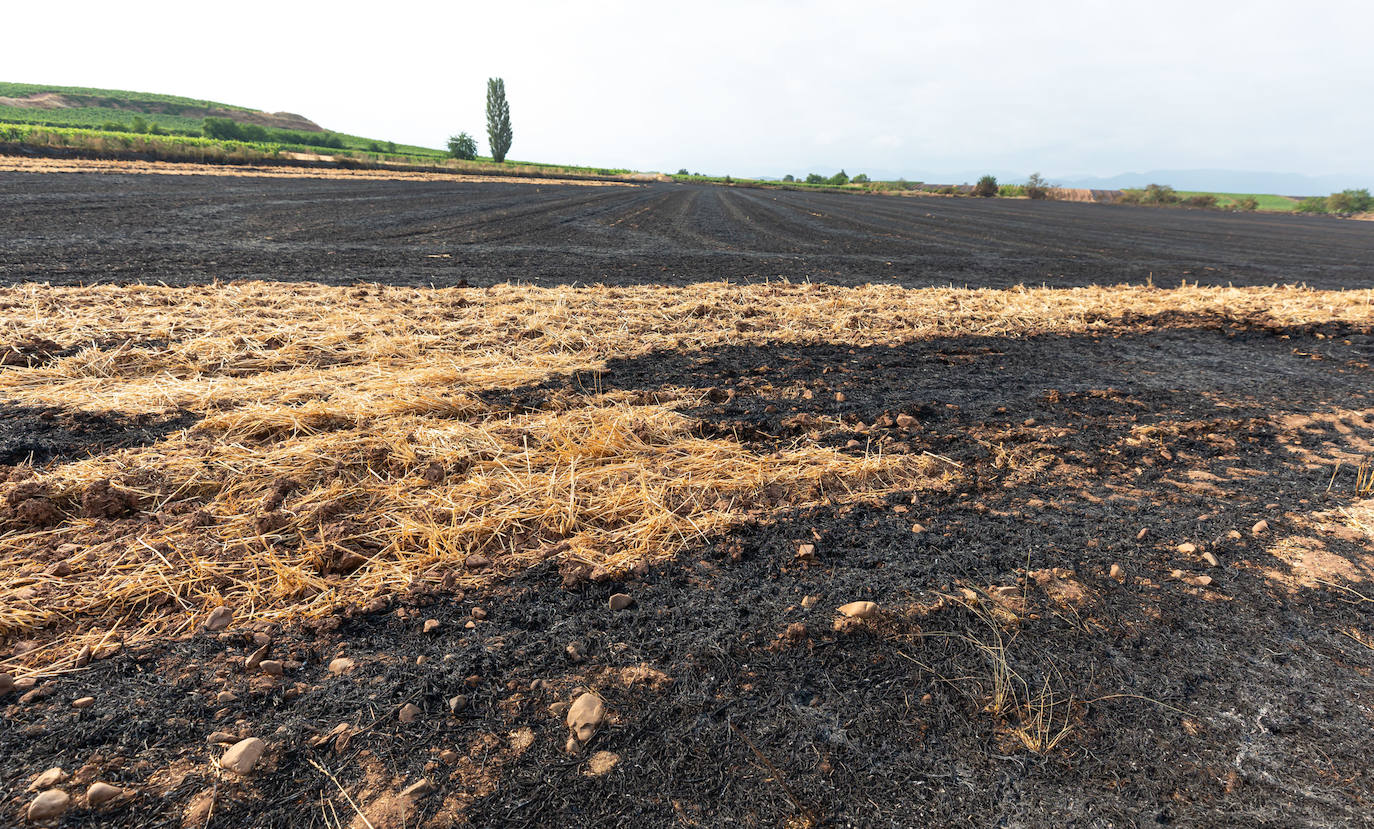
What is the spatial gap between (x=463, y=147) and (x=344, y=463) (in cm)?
10310

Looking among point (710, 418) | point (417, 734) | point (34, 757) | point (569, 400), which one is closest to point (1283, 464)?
point (710, 418)

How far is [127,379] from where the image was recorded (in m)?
4.04

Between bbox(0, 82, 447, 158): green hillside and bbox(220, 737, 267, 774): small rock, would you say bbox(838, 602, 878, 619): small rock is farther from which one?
bbox(0, 82, 447, 158): green hillside

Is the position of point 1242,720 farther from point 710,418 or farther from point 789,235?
point 789,235

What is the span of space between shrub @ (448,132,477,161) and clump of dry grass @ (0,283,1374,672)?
97.1 m

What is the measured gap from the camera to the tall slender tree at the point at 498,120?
290 ft

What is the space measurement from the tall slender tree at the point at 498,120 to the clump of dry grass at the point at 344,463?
95318 millimetres

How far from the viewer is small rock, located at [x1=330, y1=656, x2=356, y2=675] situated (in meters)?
1.82

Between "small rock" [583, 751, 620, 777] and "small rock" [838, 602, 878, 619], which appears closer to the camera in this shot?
"small rock" [583, 751, 620, 777]

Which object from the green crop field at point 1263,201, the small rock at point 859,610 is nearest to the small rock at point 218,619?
the small rock at point 859,610

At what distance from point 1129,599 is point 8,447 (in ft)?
18.5

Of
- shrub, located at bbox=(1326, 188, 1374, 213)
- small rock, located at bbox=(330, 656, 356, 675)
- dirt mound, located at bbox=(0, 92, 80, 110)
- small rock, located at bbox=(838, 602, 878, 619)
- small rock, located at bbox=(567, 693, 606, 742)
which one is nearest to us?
small rock, located at bbox=(567, 693, 606, 742)

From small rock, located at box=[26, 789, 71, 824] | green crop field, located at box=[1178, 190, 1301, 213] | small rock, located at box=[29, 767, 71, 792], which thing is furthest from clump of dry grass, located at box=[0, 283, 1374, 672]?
green crop field, located at box=[1178, 190, 1301, 213]

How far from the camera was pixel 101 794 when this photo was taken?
139cm
